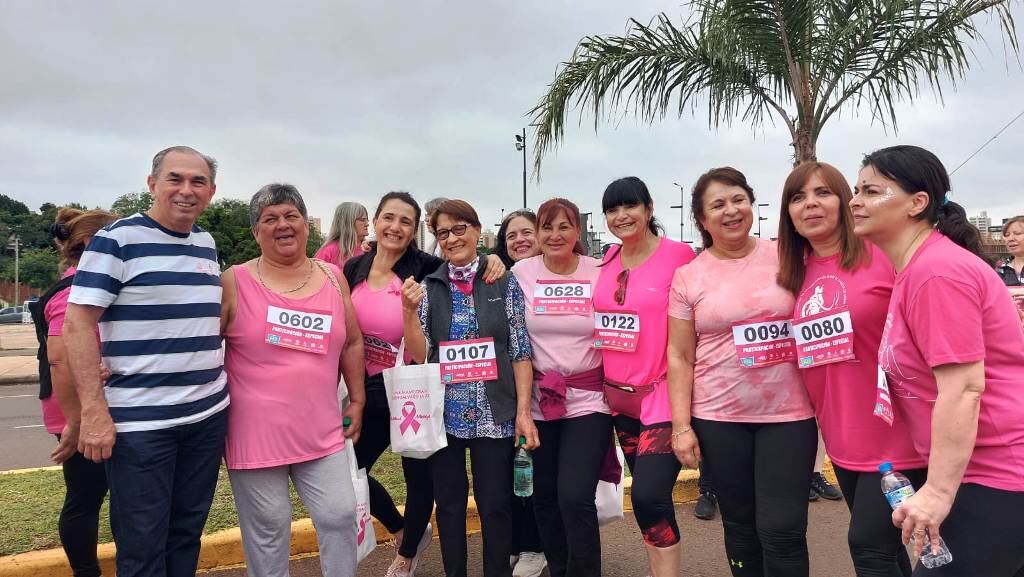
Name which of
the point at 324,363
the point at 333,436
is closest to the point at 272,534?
the point at 333,436

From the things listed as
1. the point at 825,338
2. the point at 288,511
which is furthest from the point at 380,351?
the point at 825,338

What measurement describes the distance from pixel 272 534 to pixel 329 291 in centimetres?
113

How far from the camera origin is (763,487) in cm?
250

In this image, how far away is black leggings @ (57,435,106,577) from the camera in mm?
3057

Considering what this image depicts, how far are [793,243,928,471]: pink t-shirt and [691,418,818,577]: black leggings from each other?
169 mm

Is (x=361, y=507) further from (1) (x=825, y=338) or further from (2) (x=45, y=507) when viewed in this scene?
(2) (x=45, y=507)

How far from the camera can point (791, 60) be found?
5.73 meters

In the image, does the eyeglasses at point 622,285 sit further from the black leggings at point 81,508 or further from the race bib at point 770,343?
the black leggings at point 81,508

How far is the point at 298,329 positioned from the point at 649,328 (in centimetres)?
161

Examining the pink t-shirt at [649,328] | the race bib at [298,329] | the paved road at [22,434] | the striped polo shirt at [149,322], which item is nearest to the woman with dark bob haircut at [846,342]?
the pink t-shirt at [649,328]

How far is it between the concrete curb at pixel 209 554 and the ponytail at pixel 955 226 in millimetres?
2071

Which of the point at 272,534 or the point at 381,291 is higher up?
the point at 381,291

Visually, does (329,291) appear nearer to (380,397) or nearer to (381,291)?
(381,291)

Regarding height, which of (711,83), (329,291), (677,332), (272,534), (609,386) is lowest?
(272,534)
